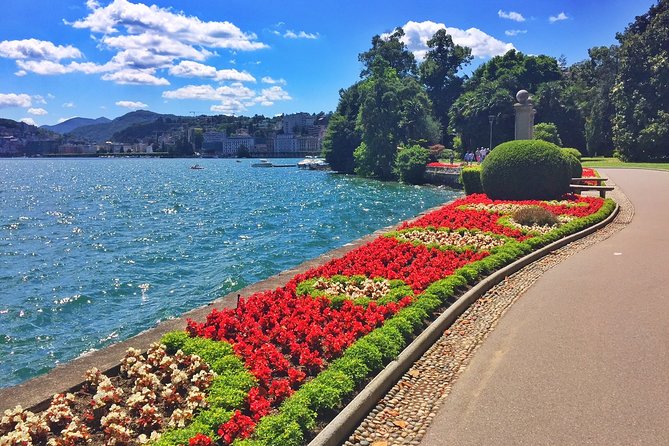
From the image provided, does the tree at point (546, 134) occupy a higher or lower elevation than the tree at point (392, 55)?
lower

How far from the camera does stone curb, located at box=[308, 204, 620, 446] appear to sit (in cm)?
522

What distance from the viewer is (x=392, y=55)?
88.8 m

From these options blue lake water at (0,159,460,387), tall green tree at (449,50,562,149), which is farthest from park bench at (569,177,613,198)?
tall green tree at (449,50,562,149)

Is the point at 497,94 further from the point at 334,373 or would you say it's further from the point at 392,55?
the point at 334,373

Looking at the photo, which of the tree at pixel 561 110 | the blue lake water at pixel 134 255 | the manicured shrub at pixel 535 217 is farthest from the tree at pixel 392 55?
the manicured shrub at pixel 535 217

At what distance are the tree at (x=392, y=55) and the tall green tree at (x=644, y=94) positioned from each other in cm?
3882

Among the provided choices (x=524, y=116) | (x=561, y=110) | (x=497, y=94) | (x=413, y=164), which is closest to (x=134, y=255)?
(x=524, y=116)

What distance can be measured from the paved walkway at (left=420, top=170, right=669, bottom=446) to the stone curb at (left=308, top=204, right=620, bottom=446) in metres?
0.74

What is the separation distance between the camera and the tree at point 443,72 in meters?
93.2

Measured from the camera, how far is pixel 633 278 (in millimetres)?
10852

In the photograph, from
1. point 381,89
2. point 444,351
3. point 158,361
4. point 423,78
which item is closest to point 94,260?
point 158,361

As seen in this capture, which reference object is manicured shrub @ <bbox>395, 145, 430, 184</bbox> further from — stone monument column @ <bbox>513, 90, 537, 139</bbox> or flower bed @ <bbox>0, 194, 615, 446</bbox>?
flower bed @ <bbox>0, 194, 615, 446</bbox>

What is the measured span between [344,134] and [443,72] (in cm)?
2632

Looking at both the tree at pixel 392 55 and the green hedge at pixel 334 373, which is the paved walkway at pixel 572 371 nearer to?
the green hedge at pixel 334 373
